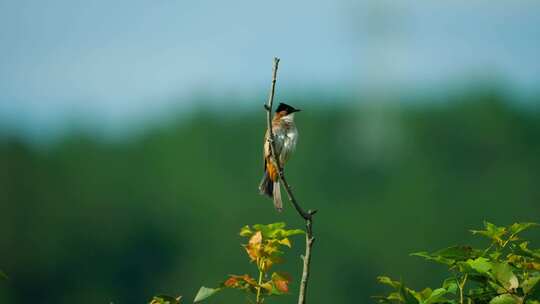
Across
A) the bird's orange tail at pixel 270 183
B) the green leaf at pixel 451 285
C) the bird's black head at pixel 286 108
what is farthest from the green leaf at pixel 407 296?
the bird's black head at pixel 286 108

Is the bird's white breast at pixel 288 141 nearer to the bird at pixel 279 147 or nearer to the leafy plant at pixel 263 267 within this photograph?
the bird at pixel 279 147

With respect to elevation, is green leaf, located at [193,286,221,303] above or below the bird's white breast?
below

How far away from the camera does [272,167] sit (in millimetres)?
7836

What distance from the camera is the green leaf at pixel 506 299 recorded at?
10.2 ft

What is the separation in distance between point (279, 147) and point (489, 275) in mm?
5109

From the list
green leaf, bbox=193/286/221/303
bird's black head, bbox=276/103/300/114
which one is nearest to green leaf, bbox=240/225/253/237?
green leaf, bbox=193/286/221/303

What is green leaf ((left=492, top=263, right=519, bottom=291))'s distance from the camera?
3129 millimetres

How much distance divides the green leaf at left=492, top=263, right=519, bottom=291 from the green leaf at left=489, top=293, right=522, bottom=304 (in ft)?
0.07

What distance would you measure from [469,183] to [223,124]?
2270cm

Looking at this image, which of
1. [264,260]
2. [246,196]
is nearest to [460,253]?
[264,260]

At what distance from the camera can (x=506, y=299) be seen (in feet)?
10.2

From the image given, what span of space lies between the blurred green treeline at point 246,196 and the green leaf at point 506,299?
43403 mm

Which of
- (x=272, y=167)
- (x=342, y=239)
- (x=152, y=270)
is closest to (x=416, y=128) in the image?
(x=342, y=239)

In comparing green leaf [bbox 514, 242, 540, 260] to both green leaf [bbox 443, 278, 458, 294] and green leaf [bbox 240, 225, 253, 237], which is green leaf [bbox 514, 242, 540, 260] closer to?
green leaf [bbox 443, 278, 458, 294]
